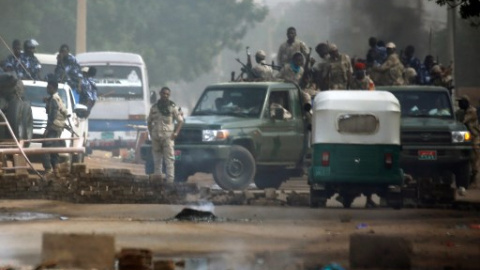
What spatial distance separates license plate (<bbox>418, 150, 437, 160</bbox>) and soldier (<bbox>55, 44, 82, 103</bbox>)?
923 cm

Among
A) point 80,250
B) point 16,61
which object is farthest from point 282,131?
point 80,250

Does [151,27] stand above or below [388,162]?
above

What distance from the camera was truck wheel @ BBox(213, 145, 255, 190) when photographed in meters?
24.1

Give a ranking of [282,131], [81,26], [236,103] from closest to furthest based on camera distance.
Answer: [282,131]
[236,103]
[81,26]

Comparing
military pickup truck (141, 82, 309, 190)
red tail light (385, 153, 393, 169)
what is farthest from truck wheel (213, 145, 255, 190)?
red tail light (385, 153, 393, 169)

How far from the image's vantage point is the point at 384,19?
4700 centimetres

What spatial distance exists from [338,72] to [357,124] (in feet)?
18.0

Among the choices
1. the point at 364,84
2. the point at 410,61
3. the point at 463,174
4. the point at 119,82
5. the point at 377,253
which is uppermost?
the point at 119,82

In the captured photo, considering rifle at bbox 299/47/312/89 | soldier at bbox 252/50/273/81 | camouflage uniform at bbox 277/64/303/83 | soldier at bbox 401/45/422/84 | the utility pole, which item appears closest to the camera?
rifle at bbox 299/47/312/89

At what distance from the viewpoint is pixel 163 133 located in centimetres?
2531

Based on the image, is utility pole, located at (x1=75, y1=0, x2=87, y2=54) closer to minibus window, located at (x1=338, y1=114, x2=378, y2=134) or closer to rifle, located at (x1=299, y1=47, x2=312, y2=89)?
rifle, located at (x1=299, y1=47, x2=312, y2=89)

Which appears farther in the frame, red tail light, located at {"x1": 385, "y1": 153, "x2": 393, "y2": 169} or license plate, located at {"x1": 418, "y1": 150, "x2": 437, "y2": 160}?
license plate, located at {"x1": 418, "y1": 150, "x2": 437, "y2": 160}

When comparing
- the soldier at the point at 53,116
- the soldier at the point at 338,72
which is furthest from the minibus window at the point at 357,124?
the soldier at the point at 53,116

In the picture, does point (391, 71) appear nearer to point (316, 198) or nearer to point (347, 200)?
point (347, 200)
